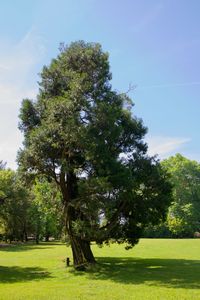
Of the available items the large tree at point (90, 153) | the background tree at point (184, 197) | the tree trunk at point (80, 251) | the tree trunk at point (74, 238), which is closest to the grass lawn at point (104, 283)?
the tree trunk at point (80, 251)

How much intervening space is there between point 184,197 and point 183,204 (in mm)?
1763

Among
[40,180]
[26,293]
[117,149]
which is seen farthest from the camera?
[40,180]

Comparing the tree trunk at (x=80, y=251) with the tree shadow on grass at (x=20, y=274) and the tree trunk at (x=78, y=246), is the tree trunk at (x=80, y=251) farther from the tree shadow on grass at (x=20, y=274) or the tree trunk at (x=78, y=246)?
the tree shadow on grass at (x=20, y=274)

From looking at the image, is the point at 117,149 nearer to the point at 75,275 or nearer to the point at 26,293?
the point at 75,275

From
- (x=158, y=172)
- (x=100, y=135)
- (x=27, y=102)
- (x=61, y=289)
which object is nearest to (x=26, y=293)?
(x=61, y=289)

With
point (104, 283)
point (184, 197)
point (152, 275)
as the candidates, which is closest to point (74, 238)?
point (152, 275)

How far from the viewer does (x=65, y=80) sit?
33.5 metres

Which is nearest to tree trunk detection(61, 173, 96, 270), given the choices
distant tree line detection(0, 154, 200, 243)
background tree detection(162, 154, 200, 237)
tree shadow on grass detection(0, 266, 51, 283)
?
tree shadow on grass detection(0, 266, 51, 283)

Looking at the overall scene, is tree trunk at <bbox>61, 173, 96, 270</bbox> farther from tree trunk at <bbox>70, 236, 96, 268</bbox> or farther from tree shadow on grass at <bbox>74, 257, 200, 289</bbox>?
tree shadow on grass at <bbox>74, 257, 200, 289</bbox>

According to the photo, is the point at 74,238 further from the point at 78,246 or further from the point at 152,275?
the point at 152,275

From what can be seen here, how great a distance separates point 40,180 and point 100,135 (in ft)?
31.8

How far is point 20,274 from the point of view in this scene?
30.9m

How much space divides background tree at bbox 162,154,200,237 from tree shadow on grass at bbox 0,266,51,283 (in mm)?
A: 64093

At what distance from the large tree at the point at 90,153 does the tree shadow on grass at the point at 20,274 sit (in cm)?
345
